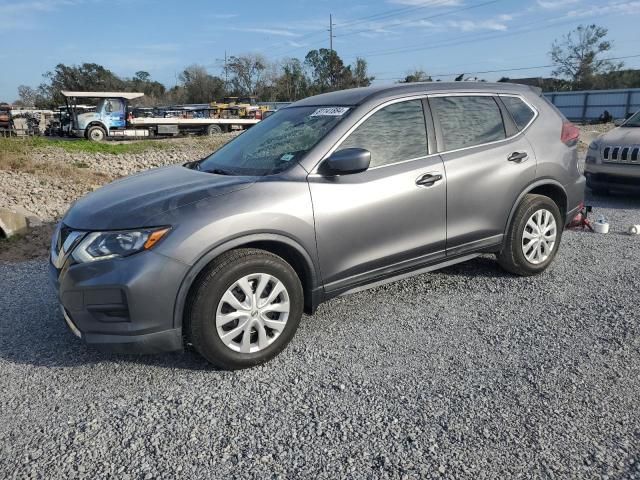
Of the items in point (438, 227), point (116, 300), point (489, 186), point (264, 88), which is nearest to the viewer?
point (116, 300)

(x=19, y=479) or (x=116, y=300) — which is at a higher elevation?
(x=116, y=300)

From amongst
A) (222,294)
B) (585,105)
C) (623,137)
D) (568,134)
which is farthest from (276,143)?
(585,105)

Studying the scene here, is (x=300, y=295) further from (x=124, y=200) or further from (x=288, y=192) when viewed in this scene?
(x=124, y=200)

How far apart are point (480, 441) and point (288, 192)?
181 cm

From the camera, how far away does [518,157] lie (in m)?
4.36

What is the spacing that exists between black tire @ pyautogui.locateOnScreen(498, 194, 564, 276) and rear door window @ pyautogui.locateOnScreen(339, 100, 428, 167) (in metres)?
1.16

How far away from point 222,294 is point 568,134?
12.0 feet

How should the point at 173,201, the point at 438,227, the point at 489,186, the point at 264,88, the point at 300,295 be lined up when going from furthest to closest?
the point at 264,88 < the point at 489,186 < the point at 438,227 < the point at 300,295 < the point at 173,201

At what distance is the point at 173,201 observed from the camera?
3.11 meters

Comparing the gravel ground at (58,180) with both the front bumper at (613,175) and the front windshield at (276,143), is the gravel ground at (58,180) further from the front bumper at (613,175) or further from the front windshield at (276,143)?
the front bumper at (613,175)

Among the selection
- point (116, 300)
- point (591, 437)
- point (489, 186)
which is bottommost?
point (591, 437)

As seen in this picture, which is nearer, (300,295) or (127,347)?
(127,347)

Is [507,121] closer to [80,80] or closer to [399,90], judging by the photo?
[399,90]

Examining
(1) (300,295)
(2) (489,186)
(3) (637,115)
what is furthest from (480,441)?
(3) (637,115)
